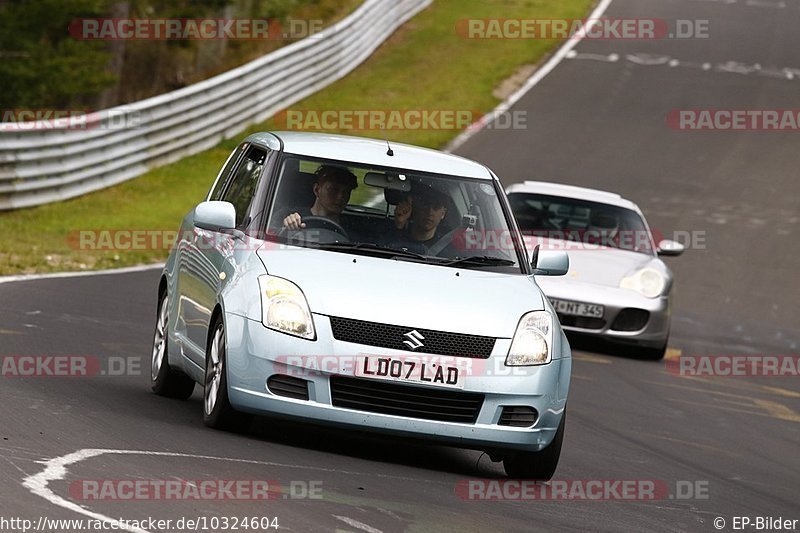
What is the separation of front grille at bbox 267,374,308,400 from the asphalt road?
30 centimetres

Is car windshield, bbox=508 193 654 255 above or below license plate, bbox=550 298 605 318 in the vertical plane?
above

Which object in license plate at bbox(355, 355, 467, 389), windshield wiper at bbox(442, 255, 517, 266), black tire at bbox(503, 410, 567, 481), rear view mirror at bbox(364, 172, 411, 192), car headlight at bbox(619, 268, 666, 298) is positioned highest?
rear view mirror at bbox(364, 172, 411, 192)

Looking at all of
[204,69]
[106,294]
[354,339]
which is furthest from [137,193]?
[204,69]

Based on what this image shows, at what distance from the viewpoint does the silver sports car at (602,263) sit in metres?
15.1

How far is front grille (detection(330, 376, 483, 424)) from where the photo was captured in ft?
25.5

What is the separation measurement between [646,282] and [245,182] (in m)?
7.10

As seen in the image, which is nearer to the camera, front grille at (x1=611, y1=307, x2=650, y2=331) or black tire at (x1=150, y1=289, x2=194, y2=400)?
black tire at (x1=150, y1=289, x2=194, y2=400)

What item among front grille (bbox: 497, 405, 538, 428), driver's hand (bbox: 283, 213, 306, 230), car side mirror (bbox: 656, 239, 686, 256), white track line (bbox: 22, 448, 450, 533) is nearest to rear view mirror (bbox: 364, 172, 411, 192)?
driver's hand (bbox: 283, 213, 306, 230)

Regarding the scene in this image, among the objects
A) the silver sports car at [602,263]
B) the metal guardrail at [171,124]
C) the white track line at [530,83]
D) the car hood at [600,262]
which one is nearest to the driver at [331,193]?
the silver sports car at [602,263]

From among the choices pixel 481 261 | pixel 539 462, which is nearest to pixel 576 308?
pixel 481 261

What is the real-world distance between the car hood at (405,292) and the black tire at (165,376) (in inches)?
60.7

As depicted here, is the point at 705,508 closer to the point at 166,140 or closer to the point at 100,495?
the point at 100,495

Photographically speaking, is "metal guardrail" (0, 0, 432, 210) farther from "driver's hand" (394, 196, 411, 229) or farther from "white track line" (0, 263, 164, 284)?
"driver's hand" (394, 196, 411, 229)

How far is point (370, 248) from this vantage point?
8516 mm
